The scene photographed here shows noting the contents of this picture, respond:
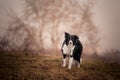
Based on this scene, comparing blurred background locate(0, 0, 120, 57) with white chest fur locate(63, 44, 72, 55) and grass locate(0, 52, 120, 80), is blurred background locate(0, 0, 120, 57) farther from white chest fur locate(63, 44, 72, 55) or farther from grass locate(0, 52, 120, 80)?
white chest fur locate(63, 44, 72, 55)

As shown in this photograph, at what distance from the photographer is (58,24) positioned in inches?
228

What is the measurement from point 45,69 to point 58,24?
195 centimetres

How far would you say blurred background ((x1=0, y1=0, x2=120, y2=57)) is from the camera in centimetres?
540

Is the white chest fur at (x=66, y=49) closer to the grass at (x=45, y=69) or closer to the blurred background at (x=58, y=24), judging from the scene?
the grass at (x=45, y=69)

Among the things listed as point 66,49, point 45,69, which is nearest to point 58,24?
point 66,49

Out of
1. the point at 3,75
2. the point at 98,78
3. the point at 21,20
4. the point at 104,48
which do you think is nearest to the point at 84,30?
the point at 104,48

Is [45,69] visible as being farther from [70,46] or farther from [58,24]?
[58,24]

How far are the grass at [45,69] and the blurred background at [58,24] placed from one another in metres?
0.73

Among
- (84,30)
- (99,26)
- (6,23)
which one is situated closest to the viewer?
(6,23)

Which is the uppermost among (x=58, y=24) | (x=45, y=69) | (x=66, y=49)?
(x=58, y=24)

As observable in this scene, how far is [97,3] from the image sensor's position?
5680 millimetres

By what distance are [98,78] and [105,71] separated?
0.45 metres

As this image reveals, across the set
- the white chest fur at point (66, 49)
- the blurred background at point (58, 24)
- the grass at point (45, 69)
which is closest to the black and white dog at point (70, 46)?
the white chest fur at point (66, 49)

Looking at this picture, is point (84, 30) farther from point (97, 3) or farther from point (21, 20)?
point (21, 20)
